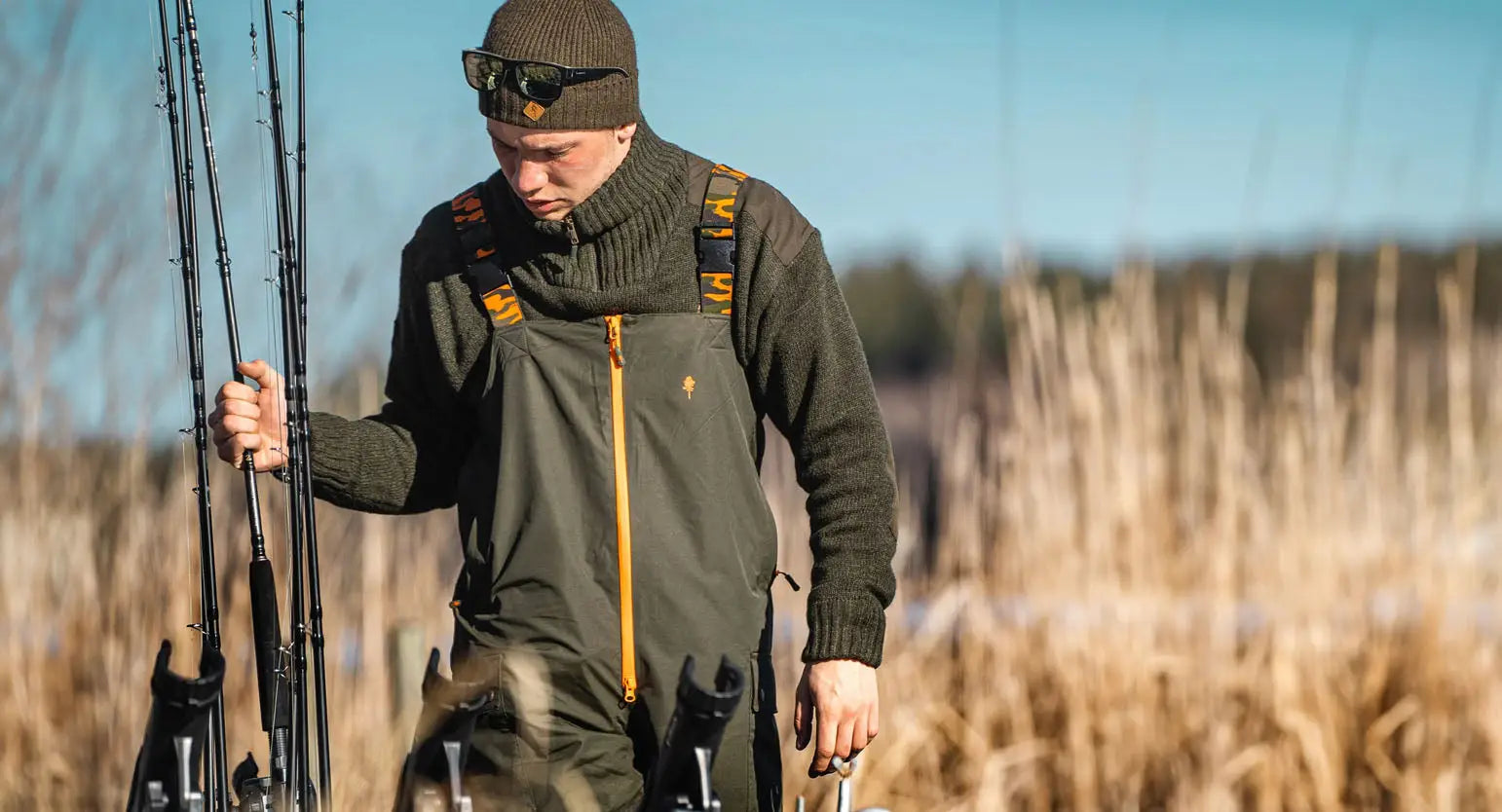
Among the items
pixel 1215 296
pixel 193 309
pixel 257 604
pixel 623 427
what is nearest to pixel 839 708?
pixel 623 427

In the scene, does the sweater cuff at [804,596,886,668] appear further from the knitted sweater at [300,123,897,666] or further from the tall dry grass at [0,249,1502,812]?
the tall dry grass at [0,249,1502,812]

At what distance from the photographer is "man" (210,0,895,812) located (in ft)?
6.91

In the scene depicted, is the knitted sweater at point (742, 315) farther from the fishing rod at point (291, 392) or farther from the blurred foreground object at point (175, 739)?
the blurred foreground object at point (175, 739)

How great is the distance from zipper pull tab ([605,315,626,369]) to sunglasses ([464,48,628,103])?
0.31 metres

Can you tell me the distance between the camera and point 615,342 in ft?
6.95

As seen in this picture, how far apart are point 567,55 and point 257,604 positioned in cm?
85

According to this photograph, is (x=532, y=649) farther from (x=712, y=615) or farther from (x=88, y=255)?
(x=88, y=255)

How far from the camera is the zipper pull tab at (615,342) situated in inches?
83.2

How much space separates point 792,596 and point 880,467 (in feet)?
8.22

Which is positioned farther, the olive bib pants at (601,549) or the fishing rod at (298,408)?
the olive bib pants at (601,549)

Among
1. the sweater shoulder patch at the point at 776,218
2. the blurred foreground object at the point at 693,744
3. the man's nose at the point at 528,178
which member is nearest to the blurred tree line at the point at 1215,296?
the sweater shoulder patch at the point at 776,218

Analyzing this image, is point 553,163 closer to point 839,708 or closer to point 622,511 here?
point 622,511

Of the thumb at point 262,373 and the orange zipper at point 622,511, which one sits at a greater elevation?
the thumb at point 262,373

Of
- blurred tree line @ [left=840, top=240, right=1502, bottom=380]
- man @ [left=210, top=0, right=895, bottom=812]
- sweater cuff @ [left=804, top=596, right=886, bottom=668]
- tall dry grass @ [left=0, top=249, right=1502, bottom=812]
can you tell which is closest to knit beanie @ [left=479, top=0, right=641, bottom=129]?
man @ [left=210, top=0, right=895, bottom=812]
